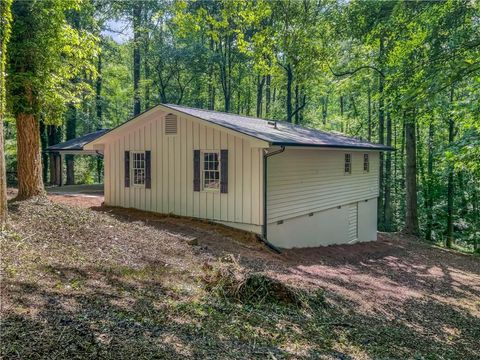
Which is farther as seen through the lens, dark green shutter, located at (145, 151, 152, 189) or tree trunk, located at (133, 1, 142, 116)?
tree trunk, located at (133, 1, 142, 116)

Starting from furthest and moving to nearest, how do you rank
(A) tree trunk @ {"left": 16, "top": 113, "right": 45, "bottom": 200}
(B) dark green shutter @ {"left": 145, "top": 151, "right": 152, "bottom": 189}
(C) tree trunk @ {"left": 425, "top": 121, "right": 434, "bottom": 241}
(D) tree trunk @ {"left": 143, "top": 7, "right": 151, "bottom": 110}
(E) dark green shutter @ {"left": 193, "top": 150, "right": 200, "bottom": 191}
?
(D) tree trunk @ {"left": 143, "top": 7, "right": 151, "bottom": 110} < (C) tree trunk @ {"left": 425, "top": 121, "right": 434, "bottom": 241} < (B) dark green shutter @ {"left": 145, "top": 151, "right": 152, "bottom": 189} < (E) dark green shutter @ {"left": 193, "top": 150, "right": 200, "bottom": 191} < (A) tree trunk @ {"left": 16, "top": 113, "right": 45, "bottom": 200}

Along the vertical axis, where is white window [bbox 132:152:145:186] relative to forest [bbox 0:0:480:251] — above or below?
below

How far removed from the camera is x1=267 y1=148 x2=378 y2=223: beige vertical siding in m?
10.7

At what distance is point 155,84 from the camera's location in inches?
1086

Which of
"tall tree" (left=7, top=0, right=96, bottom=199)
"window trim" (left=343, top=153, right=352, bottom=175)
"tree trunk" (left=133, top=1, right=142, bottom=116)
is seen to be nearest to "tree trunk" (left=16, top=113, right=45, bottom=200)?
"tall tree" (left=7, top=0, right=96, bottom=199)

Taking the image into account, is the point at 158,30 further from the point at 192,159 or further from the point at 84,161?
the point at 192,159

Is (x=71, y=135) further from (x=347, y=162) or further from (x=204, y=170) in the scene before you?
(x=347, y=162)

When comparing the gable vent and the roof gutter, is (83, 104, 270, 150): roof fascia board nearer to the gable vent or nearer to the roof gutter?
the gable vent

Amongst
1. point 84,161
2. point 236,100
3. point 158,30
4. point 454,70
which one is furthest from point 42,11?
point 236,100

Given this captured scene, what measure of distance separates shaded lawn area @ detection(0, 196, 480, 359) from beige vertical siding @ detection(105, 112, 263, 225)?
1169 mm

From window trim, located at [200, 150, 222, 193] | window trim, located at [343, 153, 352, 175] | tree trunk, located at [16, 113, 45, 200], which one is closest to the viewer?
tree trunk, located at [16, 113, 45, 200]

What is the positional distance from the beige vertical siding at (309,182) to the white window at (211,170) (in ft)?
5.35

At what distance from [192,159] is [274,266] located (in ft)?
15.2

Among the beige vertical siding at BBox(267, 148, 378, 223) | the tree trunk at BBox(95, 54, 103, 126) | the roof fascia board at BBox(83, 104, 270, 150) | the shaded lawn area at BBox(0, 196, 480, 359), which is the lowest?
the shaded lawn area at BBox(0, 196, 480, 359)
